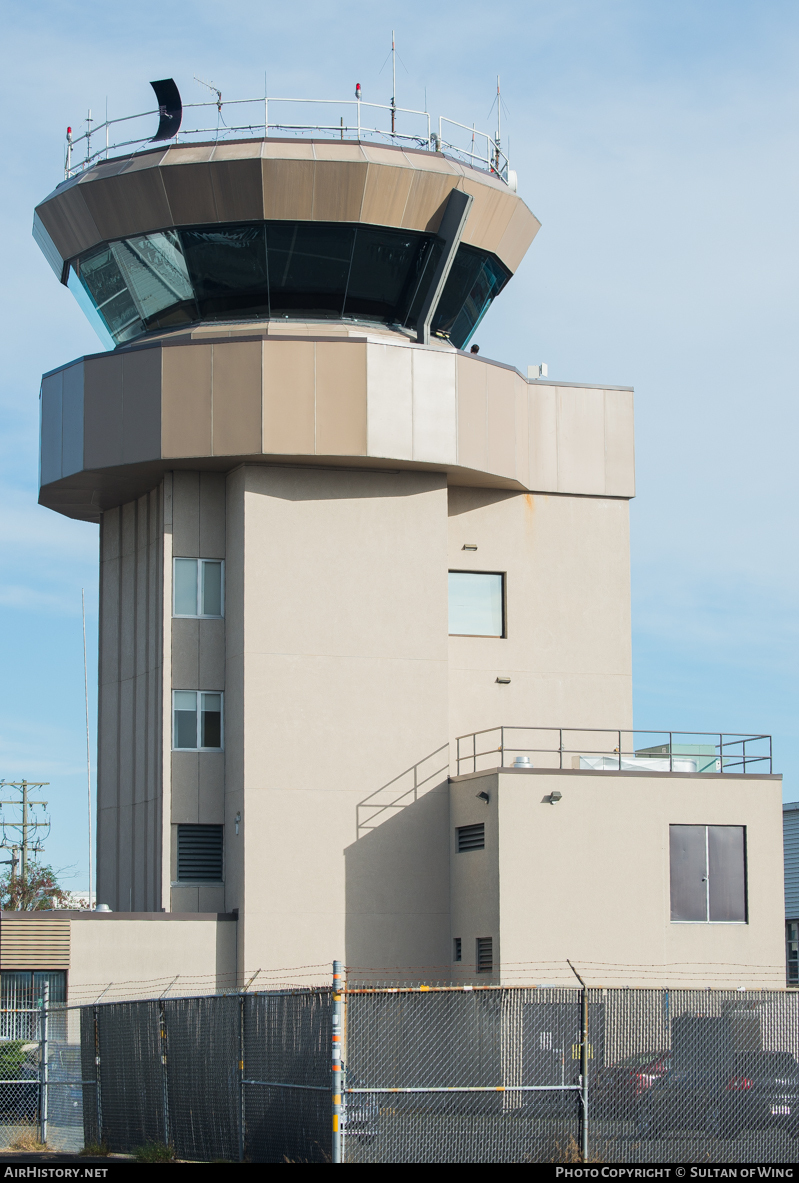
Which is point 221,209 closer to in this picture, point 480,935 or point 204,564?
point 204,564

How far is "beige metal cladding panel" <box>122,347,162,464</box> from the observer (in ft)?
92.9

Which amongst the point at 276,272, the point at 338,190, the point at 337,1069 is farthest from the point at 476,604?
the point at 337,1069

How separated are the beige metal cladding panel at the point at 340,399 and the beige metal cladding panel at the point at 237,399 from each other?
1.15 m

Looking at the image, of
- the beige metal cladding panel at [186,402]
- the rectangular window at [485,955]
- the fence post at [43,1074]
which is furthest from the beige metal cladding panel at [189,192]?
the fence post at [43,1074]

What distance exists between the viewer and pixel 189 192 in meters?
29.0

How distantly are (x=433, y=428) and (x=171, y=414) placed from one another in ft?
16.3

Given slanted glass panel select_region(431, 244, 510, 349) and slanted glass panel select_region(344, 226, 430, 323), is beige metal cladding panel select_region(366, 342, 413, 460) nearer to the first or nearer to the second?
slanted glass panel select_region(344, 226, 430, 323)

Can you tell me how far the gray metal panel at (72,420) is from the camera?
29344 millimetres

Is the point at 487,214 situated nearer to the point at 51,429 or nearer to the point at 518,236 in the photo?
the point at 518,236

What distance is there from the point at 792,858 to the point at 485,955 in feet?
117

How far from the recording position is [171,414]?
2823cm

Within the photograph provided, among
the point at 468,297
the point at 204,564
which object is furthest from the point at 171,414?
the point at 468,297

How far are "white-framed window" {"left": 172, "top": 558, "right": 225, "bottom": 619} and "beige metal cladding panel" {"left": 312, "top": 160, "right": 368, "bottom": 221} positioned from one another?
711 centimetres

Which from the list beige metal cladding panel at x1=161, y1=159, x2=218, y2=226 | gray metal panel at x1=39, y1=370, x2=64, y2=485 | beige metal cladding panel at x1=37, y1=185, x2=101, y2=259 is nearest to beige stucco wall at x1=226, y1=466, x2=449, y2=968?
gray metal panel at x1=39, y1=370, x2=64, y2=485
